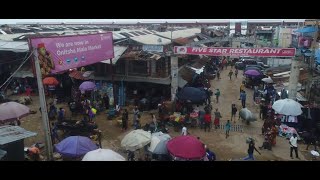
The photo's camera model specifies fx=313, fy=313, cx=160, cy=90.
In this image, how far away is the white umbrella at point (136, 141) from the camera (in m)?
13.6

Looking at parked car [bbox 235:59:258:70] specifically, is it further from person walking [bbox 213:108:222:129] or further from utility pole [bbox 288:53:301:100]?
person walking [bbox 213:108:222:129]

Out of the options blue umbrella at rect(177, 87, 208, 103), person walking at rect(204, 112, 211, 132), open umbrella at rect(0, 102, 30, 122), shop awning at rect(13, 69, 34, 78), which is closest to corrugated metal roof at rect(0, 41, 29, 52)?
shop awning at rect(13, 69, 34, 78)

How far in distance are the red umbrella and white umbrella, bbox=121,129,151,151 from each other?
5.09 feet

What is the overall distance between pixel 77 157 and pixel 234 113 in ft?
36.6

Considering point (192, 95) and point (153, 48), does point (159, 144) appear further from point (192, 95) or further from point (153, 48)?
point (153, 48)

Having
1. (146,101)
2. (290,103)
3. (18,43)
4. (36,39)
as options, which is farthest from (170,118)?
(18,43)

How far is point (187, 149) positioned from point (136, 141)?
2579mm

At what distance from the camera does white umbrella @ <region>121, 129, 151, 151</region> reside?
13586mm

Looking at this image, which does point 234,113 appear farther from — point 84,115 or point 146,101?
point 84,115

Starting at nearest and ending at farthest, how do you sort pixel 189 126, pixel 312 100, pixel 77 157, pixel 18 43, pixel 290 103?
pixel 77 157 → pixel 290 103 → pixel 189 126 → pixel 312 100 → pixel 18 43

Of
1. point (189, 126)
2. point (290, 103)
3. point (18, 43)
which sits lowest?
point (189, 126)

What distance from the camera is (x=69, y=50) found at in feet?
58.5

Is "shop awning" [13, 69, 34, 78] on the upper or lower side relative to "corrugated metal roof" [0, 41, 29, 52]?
lower

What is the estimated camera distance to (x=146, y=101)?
73.5 feet
